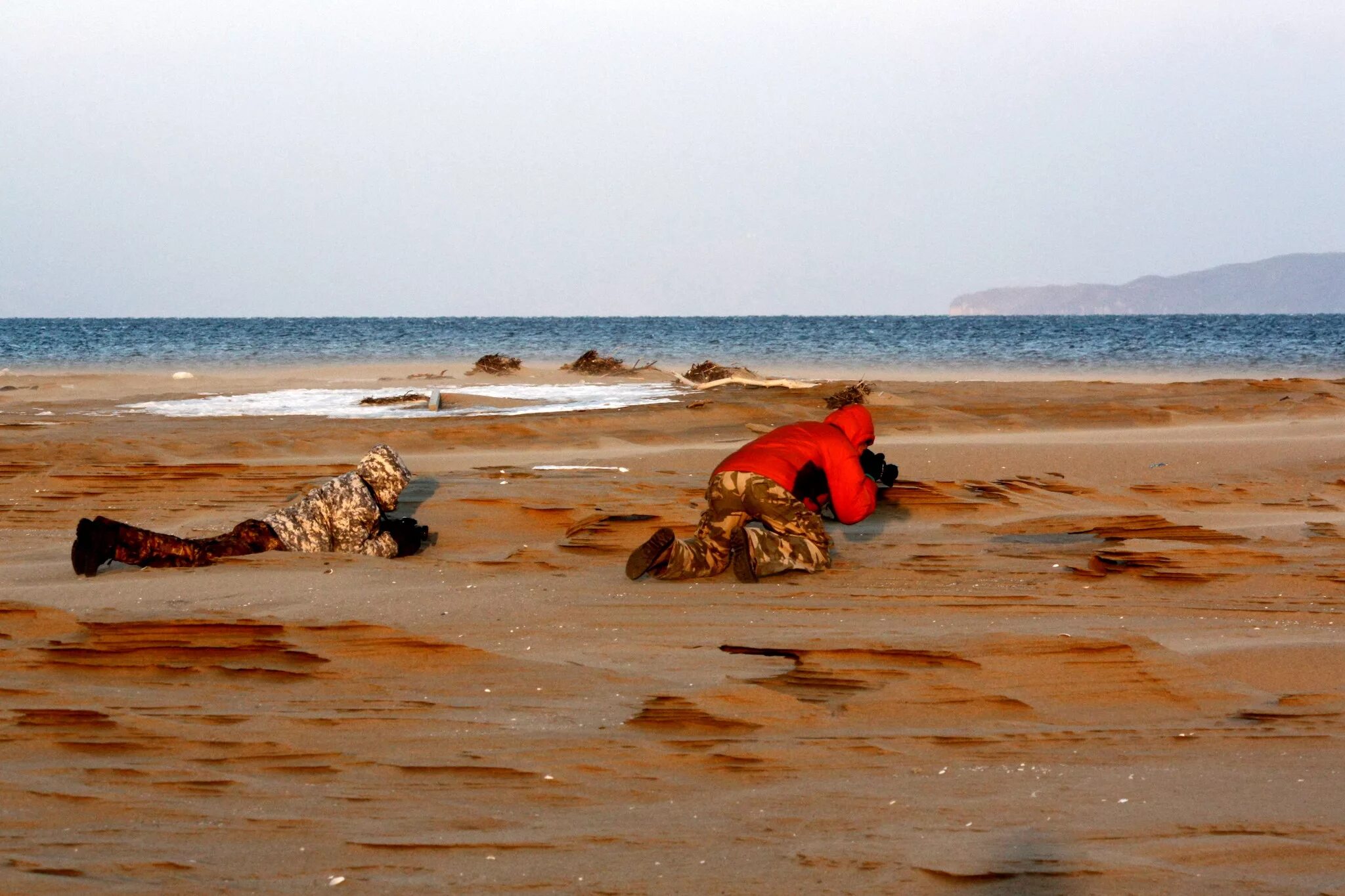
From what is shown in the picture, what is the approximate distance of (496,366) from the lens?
87.9 feet

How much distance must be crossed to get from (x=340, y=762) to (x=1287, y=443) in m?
11.4

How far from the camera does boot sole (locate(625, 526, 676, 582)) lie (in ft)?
22.7

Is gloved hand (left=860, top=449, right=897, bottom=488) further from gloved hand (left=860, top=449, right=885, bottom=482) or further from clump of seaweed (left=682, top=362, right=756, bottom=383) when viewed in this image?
clump of seaweed (left=682, top=362, right=756, bottom=383)

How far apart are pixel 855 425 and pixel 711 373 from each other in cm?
1519

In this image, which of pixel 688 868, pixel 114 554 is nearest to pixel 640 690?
pixel 688 868

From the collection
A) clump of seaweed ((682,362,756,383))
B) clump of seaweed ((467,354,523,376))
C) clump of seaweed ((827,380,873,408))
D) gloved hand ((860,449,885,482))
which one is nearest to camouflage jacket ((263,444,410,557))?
gloved hand ((860,449,885,482))

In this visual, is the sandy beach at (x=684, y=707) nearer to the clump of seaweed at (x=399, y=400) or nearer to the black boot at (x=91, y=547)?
the black boot at (x=91, y=547)

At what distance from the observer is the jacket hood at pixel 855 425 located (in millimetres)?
7305

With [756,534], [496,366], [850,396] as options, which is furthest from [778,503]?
[496,366]

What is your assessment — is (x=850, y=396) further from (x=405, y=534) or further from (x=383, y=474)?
(x=383, y=474)

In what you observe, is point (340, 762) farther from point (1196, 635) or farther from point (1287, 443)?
point (1287, 443)

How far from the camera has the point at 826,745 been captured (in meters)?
4.35

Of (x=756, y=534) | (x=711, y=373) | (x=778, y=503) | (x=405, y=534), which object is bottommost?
(x=405, y=534)

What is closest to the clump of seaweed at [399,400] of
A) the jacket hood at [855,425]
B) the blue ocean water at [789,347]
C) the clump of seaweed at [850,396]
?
the clump of seaweed at [850,396]
